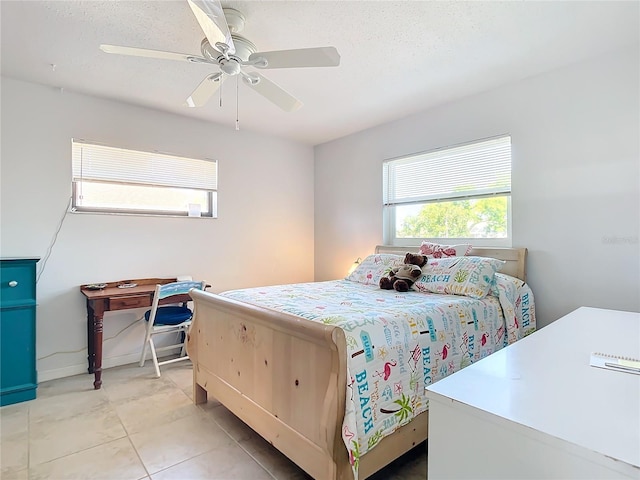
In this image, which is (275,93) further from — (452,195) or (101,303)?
(101,303)

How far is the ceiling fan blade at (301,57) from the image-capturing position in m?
1.68

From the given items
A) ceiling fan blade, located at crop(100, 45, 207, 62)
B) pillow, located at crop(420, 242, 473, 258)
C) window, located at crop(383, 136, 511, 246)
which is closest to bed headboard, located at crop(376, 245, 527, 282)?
pillow, located at crop(420, 242, 473, 258)

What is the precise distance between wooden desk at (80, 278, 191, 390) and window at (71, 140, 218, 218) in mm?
761

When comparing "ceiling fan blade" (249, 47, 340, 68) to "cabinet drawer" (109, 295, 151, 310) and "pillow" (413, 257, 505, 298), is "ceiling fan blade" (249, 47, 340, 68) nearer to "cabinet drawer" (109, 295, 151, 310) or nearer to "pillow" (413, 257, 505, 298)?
"pillow" (413, 257, 505, 298)

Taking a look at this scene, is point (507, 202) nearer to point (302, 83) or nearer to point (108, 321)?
point (302, 83)

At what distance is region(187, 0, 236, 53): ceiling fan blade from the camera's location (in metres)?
1.32

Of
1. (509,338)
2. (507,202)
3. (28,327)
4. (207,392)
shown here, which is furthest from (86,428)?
(507,202)

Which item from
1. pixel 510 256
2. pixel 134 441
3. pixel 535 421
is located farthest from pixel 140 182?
pixel 535 421

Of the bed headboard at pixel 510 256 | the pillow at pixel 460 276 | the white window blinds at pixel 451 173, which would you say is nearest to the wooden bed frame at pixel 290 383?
Result: the pillow at pixel 460 276

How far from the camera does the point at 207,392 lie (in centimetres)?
242

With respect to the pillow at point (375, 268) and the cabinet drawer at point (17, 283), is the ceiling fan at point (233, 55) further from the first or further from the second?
the cabinet drawer at point (17, 283)

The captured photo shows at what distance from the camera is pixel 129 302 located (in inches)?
110

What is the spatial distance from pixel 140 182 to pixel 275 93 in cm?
185

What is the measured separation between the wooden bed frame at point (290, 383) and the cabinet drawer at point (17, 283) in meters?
1.34
